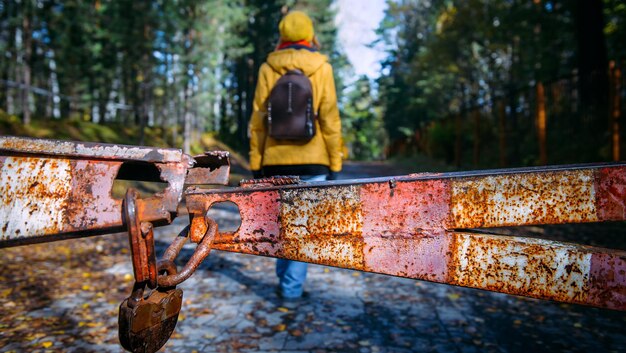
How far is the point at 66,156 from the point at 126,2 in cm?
2043

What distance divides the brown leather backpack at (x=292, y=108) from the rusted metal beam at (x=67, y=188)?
2.02 meters

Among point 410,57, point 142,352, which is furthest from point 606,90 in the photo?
point 410,57

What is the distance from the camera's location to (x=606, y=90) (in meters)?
9.15

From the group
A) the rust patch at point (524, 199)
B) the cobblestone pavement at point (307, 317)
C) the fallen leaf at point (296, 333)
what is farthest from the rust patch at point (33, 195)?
the fallen leaf at point (296, 333)

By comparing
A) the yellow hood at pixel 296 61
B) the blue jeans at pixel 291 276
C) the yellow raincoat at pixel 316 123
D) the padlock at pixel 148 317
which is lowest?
the blue jeans at pixel 291 276

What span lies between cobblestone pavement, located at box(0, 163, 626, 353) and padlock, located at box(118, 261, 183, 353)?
57.3 inches

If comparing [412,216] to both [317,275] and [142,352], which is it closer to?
[142,352]

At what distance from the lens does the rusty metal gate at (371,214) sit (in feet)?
4.19

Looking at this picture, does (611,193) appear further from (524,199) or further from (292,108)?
(292,108)

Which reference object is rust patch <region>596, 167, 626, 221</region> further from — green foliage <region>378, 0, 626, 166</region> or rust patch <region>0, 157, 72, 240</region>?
green foliage <region>378, 0, 626, 166</region>

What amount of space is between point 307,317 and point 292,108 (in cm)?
159

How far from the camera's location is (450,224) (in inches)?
54.7

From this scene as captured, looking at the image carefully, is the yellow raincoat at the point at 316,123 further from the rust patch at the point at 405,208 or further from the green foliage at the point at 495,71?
the green foliage at the point at 495,71

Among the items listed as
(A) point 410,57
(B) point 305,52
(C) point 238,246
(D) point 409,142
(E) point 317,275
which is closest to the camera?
(C) point 238,246
